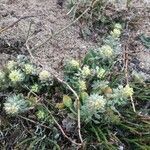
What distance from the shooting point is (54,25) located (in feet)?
9.46

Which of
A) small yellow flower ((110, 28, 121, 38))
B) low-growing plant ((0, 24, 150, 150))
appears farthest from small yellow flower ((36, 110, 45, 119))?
small yellow flower ((110, 28, 121, 38))

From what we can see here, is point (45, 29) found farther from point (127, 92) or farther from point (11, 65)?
point (127, 92)

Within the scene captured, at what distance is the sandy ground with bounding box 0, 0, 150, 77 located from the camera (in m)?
2.73

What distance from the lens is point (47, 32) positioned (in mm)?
2836

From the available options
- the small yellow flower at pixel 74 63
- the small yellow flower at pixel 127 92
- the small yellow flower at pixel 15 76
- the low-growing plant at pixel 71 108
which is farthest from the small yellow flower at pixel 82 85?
the small yellow flower at pixel 15 76

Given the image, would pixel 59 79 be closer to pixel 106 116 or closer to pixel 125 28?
pixel 106 116

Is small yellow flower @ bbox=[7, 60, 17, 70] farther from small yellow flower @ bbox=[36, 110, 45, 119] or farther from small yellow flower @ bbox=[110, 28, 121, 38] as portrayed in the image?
small yellow flower @ bbox=[110, 28, 121, 38]

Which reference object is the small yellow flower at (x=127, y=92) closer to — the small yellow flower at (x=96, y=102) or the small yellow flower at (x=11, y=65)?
the small yellow flower at (x=96, y=102)

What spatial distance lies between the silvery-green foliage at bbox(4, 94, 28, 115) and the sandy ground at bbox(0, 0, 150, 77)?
34 cm

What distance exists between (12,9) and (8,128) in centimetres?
86

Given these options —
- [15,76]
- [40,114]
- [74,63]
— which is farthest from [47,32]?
[40,114]

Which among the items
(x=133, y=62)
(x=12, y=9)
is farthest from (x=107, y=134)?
(x=12, y=9)

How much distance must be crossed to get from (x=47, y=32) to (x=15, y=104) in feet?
2.22

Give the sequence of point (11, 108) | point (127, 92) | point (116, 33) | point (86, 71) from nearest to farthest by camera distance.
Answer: point (11, 108), point (127, 92), point (86, 71), point (116, 33)
